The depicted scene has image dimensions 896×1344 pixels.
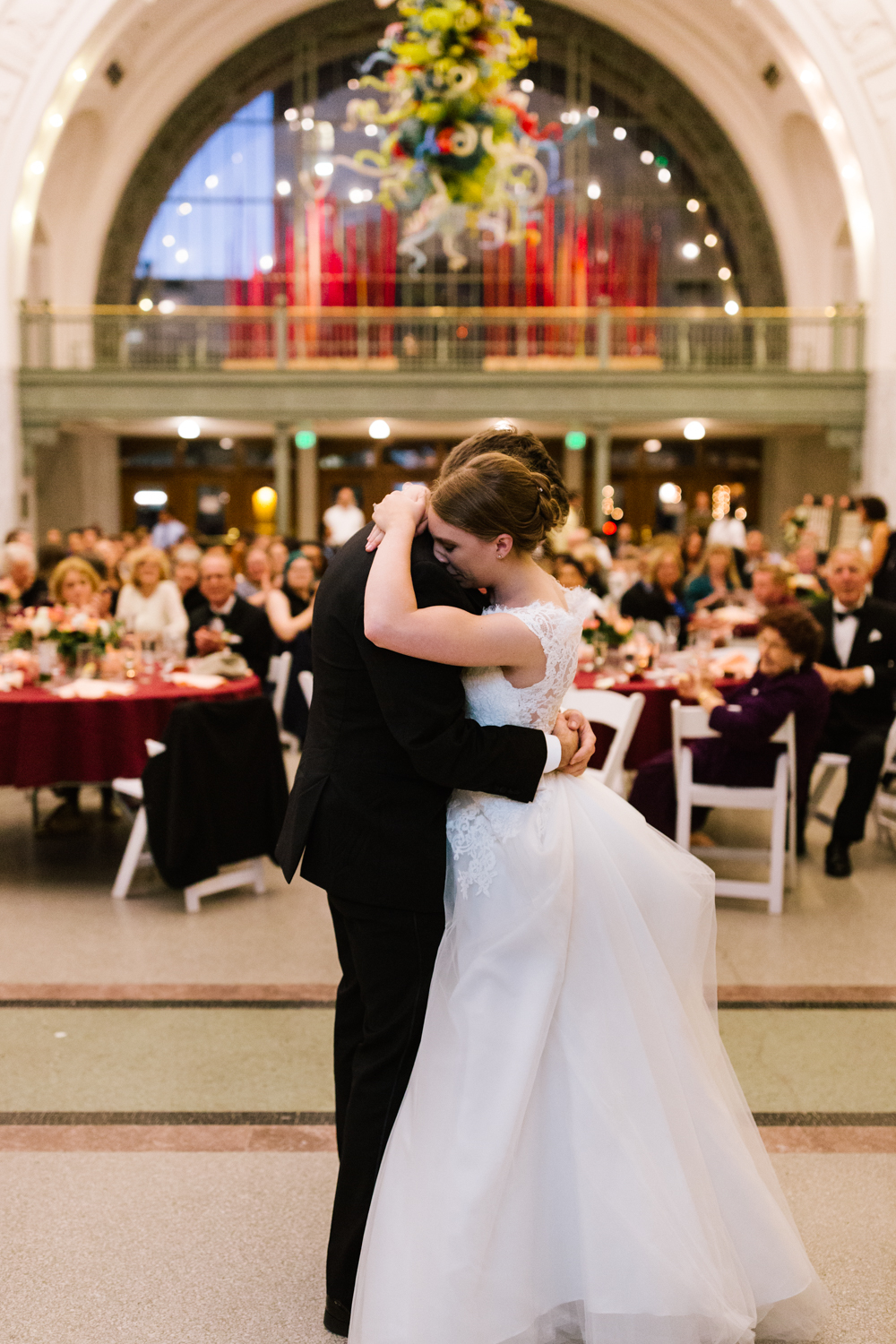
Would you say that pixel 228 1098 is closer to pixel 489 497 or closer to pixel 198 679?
pixel 489 497

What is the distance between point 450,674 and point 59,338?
1961 cm

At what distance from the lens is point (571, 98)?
21.2 metres

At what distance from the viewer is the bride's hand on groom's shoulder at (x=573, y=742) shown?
2334mm

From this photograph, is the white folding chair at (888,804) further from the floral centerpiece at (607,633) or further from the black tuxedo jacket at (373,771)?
the black tuxedo jacket at (373,771)

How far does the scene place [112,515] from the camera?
21.1 meters

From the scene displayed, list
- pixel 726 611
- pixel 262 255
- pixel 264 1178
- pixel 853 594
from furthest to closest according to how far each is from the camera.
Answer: pixel 262 255
pixel 726 611
pixel 853 594
pixel 264 1178

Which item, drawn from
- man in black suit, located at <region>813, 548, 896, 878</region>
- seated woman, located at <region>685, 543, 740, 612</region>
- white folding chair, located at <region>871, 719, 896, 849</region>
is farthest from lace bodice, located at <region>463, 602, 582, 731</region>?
seated woman, located at <region>685, 543, 740, 612</region>

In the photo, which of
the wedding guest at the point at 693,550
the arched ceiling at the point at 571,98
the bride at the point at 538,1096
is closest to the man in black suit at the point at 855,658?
the bride at the point at 538,1096

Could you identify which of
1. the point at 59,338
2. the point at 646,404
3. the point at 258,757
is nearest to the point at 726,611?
the point at 258,757

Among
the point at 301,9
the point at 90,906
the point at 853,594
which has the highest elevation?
the point at 301,9

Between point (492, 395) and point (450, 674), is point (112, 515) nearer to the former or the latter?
point (492, 395)

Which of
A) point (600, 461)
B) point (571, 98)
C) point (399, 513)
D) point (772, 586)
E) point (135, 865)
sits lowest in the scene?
point (135, 865)

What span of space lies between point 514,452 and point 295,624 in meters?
5.82

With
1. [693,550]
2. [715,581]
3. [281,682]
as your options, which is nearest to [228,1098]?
[281,682]
